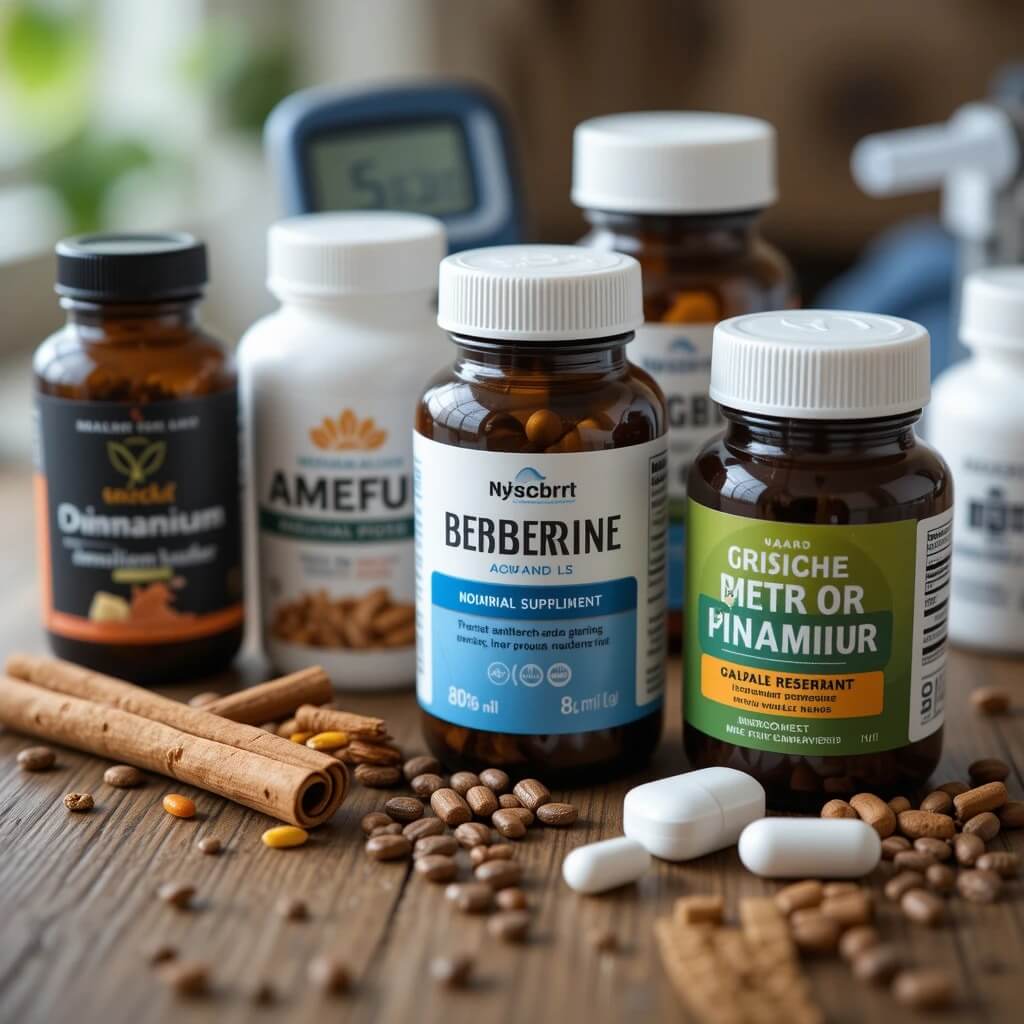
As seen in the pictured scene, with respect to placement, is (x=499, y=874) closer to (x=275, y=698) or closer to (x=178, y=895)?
(x=178, y=895)

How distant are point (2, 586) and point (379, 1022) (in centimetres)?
85

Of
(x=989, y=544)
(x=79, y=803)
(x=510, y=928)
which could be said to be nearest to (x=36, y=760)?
(x=79, y=803)

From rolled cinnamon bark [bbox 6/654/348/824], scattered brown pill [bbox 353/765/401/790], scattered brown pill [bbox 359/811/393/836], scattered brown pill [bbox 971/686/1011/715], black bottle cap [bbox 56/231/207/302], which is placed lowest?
scattered brown pill [bbox 971/686/1011/715]

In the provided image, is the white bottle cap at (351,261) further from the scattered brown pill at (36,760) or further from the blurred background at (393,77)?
the blurred background at (393,77)

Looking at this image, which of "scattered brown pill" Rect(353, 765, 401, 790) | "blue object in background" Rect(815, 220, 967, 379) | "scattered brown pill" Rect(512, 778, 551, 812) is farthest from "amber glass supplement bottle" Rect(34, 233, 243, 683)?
"blue object in background" Rect(815, 220, 967, 379)

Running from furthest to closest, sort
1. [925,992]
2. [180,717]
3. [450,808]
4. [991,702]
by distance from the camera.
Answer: [991,702] → [180,717] → [450,808] → [925,992]

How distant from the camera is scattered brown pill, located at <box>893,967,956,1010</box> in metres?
0.77

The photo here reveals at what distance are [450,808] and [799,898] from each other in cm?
23

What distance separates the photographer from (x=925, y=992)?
768 millimetres

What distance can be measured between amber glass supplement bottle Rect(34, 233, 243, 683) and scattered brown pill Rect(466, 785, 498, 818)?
322 millimetres

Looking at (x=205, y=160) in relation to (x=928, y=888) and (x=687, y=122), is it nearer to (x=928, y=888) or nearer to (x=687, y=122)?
(x=687, y=122)

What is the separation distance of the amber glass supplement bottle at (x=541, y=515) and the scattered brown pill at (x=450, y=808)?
0.16 ft

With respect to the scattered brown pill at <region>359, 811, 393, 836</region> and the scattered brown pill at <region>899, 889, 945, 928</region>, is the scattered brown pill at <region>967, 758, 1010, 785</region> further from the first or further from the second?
the scattered brown pill at <region>359, 811, 393, 836</region>

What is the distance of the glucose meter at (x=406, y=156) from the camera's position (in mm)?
1385
